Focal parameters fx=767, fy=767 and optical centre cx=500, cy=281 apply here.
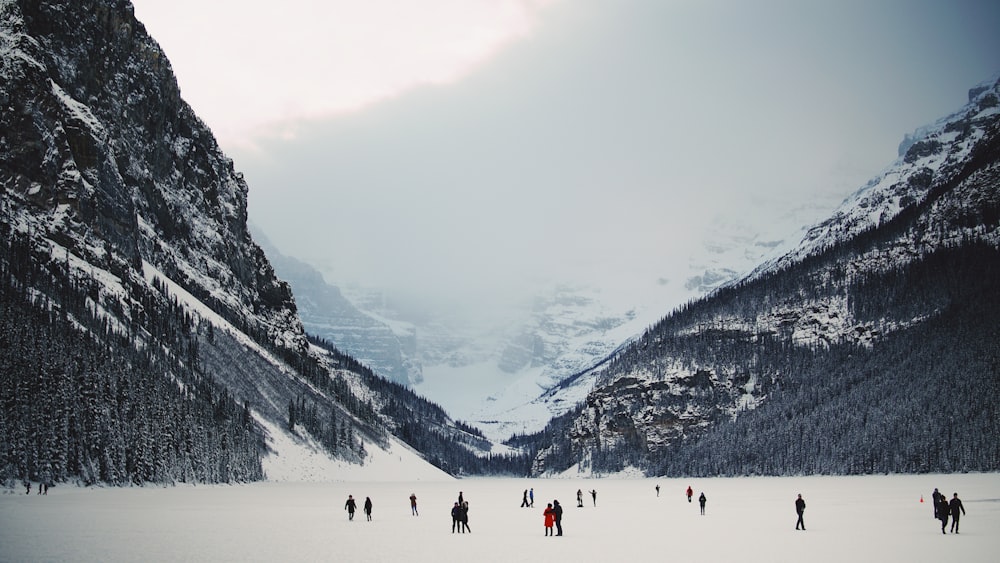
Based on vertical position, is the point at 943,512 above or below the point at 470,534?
above

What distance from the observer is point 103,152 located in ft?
489

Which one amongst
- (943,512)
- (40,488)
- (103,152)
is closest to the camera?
(943,512)

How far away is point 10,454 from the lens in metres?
71.1

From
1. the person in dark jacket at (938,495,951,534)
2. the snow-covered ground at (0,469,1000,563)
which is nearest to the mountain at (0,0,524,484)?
the snow-covered ground at (0,469,1000,563)

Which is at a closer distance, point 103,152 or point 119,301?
point 119,301

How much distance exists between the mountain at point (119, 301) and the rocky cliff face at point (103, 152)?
0.38m

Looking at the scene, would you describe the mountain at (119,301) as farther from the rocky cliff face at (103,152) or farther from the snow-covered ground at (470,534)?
the snow-covered ground at (470,534)

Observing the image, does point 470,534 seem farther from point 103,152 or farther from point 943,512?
point 103,152

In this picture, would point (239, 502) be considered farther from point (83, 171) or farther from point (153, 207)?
point (153, 207)

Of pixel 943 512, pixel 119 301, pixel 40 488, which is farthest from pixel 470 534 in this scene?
pixel 119 301

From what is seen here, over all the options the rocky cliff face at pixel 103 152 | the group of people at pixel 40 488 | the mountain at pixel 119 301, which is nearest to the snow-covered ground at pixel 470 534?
the group of people at pixel 40 488

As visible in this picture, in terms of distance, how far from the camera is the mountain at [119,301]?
85.4 meters

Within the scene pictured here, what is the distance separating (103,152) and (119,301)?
37.0 metres

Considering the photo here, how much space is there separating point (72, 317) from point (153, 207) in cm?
7533
